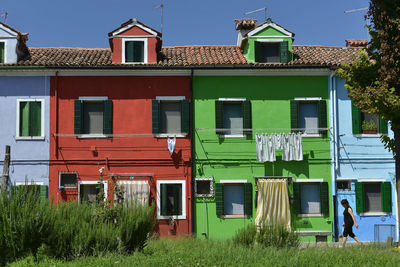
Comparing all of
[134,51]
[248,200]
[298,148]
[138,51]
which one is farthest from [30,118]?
[298,148]

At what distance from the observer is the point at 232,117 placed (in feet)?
63.6

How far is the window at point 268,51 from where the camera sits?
19734 millimetres

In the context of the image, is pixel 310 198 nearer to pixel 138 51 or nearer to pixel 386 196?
pixel 386 196

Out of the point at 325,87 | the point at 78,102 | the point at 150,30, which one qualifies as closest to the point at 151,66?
the point at 150,30

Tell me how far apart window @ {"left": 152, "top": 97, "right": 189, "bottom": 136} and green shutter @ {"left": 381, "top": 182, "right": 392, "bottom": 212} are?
26.6 feet

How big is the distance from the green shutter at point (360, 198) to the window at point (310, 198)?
3.93 ft

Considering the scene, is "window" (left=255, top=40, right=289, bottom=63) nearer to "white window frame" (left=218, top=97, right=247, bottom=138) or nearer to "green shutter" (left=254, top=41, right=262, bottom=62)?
"green shutter" (left=254, top=41, right=262, bottom=62)

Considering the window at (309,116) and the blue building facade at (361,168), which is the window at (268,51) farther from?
the blue building facade at (361,168)

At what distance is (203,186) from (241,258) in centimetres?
793

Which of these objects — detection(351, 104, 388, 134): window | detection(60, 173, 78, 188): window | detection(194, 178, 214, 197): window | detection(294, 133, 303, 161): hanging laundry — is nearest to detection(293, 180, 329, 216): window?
detection(294, 133, 303, 161): hanging laundry

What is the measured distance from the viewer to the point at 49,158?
61.7 ft

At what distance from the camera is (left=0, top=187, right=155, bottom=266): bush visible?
1045 cm

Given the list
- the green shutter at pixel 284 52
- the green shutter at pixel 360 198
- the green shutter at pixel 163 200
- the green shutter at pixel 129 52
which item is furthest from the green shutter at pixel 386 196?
the green shutter at pixel 129 52

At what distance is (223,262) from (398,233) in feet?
35.6
